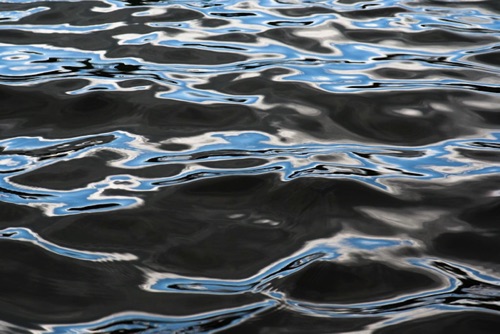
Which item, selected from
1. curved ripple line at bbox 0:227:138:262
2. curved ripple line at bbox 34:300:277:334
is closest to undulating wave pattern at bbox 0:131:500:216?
curved ripple line at bbox 0:227:138:262

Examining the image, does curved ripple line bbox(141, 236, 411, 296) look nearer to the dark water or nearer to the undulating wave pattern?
the dark water

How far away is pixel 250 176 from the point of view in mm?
2229

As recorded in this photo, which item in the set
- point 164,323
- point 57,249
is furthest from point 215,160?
point 164,323

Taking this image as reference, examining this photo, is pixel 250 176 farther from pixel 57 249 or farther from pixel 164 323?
pixel 164 323

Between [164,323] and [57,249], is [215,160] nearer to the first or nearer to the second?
[57,249]

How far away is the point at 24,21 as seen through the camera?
379 centimetres

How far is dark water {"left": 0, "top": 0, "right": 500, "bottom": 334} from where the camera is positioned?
166cm

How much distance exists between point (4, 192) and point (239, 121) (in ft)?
2.75

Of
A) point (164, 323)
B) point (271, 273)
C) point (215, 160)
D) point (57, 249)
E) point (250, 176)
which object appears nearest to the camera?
point (164, 323)

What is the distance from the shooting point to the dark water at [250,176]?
1.66 metres

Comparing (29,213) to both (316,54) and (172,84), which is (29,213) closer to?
(172,84)

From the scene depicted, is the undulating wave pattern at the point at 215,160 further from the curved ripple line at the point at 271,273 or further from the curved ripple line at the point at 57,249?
the curved ripple line at the point at 271,273

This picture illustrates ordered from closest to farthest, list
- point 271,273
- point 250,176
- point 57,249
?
point 271,273 < point 57,249 < point 250,176

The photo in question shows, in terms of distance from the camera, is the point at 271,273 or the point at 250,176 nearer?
the point at 271,273
